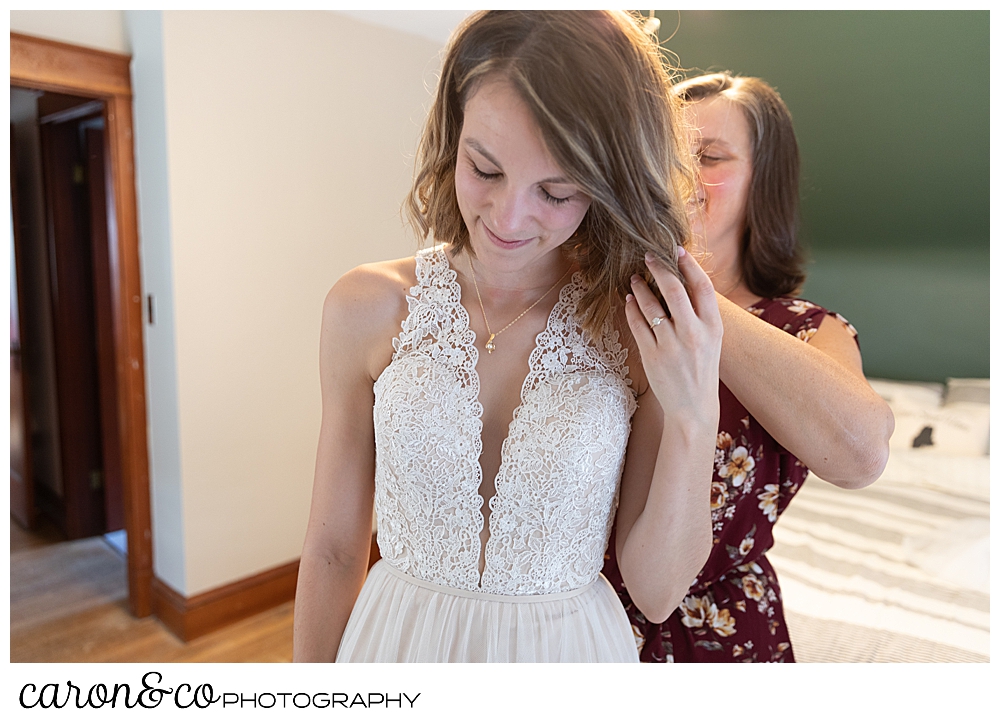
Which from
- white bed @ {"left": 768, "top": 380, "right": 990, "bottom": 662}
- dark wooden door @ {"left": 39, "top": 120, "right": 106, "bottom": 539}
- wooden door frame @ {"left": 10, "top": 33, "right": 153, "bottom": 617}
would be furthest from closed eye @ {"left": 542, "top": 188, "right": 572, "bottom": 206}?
dark wooden door @ {"left": 39, "top": 120, "right": 106, "bottom": 539}

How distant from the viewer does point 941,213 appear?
1.42m

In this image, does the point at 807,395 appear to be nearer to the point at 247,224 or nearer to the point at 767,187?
the point at 767,187

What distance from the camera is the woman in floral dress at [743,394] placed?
0.94 m

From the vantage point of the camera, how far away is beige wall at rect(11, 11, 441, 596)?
52.0 inches

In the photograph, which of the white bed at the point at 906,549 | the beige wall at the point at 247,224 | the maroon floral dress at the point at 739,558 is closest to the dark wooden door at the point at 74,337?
the beige wall at the point at 247,224

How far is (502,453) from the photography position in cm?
84

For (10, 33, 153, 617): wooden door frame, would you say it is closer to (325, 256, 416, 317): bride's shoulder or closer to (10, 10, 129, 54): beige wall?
(10, 10, 129, 54): beige wall

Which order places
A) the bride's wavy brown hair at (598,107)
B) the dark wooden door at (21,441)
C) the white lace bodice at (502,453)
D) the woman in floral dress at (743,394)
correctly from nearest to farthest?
1. the bride's wavy brown hair at (598,107)
2. the white lace bodice at (502,453)
3. the woman in floral dress at (743,394)
4. the dark wooden door at (21,441)

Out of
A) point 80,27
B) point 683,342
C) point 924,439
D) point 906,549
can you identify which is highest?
point 80,27

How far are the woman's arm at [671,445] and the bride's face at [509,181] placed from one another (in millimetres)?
121

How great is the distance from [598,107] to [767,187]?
445 mm

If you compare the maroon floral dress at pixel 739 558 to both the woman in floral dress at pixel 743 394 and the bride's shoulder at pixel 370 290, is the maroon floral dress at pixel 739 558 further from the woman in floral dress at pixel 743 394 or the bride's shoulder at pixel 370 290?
the bride's shoulder at pixel 370 290

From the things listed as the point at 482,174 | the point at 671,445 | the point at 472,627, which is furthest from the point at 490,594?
the point at 482,174

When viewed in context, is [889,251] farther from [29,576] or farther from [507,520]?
[29,576]
